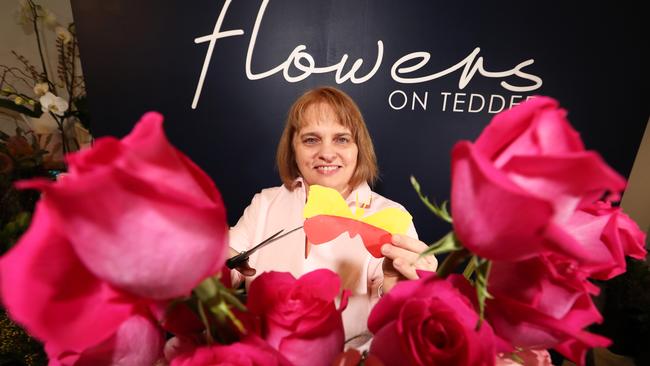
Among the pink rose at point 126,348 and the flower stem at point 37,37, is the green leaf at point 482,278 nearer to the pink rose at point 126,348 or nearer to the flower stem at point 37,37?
the pink rose at point 126,348

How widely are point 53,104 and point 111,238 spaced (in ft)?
5.78

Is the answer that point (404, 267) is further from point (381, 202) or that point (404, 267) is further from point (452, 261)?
point (381, 202)

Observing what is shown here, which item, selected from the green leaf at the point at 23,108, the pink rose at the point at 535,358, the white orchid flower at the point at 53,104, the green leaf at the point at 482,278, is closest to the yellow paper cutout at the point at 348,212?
the pink rose at the point at 535,358

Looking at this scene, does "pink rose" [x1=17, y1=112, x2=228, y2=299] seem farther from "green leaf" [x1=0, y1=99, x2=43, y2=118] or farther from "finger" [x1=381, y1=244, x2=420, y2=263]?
"green leaf" [x1=0, y1=99, x2=43, y2=118]

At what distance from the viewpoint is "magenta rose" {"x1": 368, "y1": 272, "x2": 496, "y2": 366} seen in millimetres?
284

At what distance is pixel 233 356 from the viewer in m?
0.28

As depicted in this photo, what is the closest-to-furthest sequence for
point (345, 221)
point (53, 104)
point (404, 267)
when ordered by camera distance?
point (404, 267), point (345, 221), point (53, 104)

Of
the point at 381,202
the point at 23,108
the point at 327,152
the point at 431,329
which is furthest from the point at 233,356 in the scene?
the point at 23,108

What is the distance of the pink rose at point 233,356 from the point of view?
0.28 meters

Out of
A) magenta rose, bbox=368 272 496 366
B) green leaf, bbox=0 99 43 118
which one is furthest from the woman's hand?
green leaf, bbox=0 99 43 118

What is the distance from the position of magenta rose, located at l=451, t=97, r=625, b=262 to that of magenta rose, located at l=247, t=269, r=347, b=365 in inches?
6.0

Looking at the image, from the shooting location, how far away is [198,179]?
237 mm

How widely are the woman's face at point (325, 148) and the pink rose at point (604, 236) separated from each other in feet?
2.61

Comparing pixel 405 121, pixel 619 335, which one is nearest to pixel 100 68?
pixel 405 121
